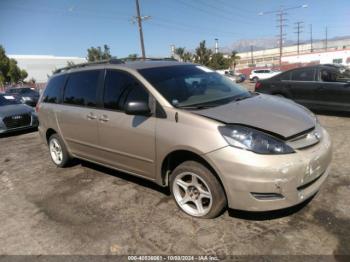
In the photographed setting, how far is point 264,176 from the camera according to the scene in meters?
2.96

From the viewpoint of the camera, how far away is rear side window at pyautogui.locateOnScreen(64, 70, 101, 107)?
4.69m

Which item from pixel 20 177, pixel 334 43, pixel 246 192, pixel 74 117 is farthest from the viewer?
pixel 334 43

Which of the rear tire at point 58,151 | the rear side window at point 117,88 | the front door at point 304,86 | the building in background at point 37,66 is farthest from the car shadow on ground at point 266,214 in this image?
the building in background at point 37,66

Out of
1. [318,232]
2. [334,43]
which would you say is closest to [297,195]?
[318,232]

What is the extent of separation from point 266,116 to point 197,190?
3.60 feet

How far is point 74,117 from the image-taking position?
197 inches

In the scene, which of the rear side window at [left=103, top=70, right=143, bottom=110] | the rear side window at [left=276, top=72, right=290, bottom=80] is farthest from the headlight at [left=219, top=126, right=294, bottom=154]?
the rear side window at [left=276, top=72, right=290, bottom=80]

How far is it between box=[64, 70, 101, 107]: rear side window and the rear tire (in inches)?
31.4

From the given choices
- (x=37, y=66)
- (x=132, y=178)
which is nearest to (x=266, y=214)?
(x=132, y=178)

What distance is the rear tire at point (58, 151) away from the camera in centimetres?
562

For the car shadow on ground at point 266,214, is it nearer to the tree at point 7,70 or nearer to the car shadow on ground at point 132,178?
Result: the car shadow on ground at point 132,178

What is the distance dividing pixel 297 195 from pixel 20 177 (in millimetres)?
4711

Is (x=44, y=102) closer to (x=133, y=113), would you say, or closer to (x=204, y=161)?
(x=133, y=113)

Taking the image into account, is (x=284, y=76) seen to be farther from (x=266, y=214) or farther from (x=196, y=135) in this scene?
(x=196, y=135)
